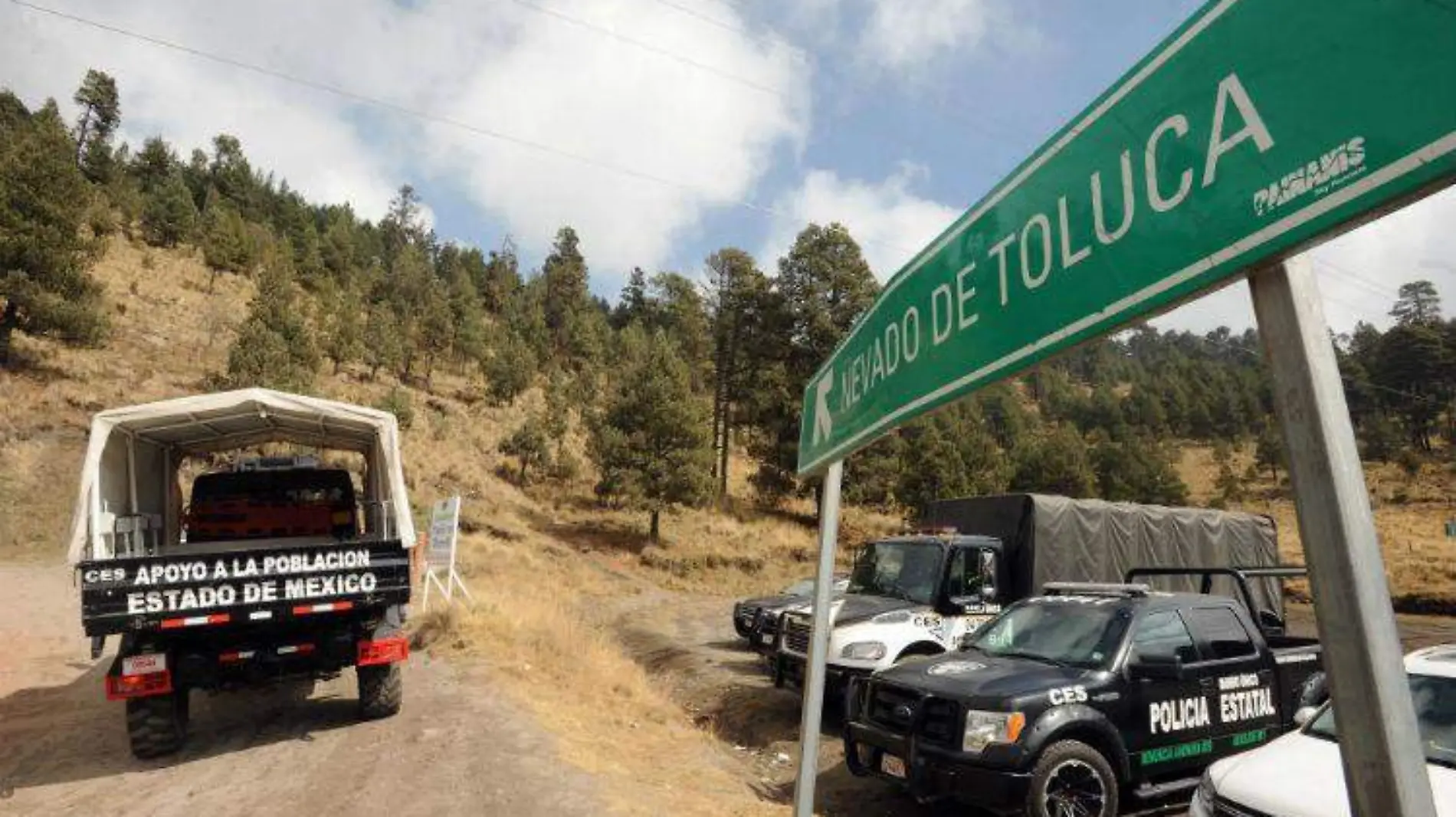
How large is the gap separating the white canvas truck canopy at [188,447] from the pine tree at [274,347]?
66.9 feet

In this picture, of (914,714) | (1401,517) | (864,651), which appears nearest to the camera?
(914,714)

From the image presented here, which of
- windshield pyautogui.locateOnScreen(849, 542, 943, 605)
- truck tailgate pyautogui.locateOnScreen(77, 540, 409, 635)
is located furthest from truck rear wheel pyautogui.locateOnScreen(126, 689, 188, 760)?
windshield pyautogui.locateOnScreen(849, 542, 943, 605)

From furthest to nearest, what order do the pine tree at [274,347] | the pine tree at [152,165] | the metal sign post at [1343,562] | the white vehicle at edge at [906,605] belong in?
the pine tree at [152,165] < the pine tree at [274,347] < the white vehicle at edge at [906,605] < the metal sign post at [1343,562]

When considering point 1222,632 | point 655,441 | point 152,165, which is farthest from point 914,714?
point 152,165

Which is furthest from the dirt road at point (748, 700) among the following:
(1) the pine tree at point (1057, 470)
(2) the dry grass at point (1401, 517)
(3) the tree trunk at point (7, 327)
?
(3) the tree trunk at point (7, 327)

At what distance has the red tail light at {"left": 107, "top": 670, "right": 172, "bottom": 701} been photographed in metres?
7.24

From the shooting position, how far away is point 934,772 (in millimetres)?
5984

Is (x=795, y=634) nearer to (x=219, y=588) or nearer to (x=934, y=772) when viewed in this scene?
(x=934, y=772)

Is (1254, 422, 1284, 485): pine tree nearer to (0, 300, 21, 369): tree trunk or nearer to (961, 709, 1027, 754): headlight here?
(961, 709, 1027, 754): headlight

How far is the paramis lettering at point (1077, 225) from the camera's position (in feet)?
4.18

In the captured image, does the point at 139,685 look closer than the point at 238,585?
Yes

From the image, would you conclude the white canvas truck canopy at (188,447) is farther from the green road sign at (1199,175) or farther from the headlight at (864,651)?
the green road sign at (1199,175)

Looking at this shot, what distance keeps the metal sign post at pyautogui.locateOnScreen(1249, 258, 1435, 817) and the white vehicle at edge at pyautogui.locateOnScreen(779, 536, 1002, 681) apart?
8.14 meters

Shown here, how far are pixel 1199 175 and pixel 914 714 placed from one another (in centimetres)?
569
